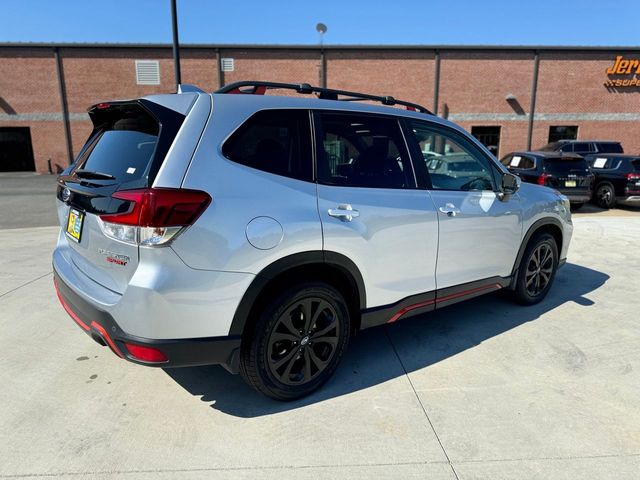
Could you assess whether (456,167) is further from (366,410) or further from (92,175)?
(92,175)

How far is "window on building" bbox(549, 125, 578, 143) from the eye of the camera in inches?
1038

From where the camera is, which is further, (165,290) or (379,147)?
(379,147)

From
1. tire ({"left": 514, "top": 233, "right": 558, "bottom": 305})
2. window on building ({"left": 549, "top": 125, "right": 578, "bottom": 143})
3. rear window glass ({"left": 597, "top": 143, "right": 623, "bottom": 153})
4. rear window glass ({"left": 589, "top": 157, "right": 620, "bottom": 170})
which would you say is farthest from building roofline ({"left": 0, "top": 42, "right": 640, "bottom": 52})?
tire ({"left": 514, "top": 233, "right": 558, "bottom": 305})

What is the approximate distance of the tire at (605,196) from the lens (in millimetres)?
12094

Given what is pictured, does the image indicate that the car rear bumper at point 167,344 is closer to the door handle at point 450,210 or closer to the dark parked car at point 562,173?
the door handle at point 450,210

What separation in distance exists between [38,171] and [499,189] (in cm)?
2743

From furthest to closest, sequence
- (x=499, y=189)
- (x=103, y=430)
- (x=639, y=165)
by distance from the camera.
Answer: (x=639, y=165) → (x=499, y=189) → (x=103, y=430)

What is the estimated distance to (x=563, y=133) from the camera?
26438mm

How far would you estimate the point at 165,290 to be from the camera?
88.1 inches

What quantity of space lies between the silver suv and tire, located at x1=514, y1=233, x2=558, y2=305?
3.48ft

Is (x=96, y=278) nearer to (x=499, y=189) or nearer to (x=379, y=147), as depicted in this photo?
(x=379, y=147)

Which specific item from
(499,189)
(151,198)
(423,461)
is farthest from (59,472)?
(499,189)

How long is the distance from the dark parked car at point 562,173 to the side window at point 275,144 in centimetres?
Answer: 932

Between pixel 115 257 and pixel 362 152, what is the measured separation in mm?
1748
